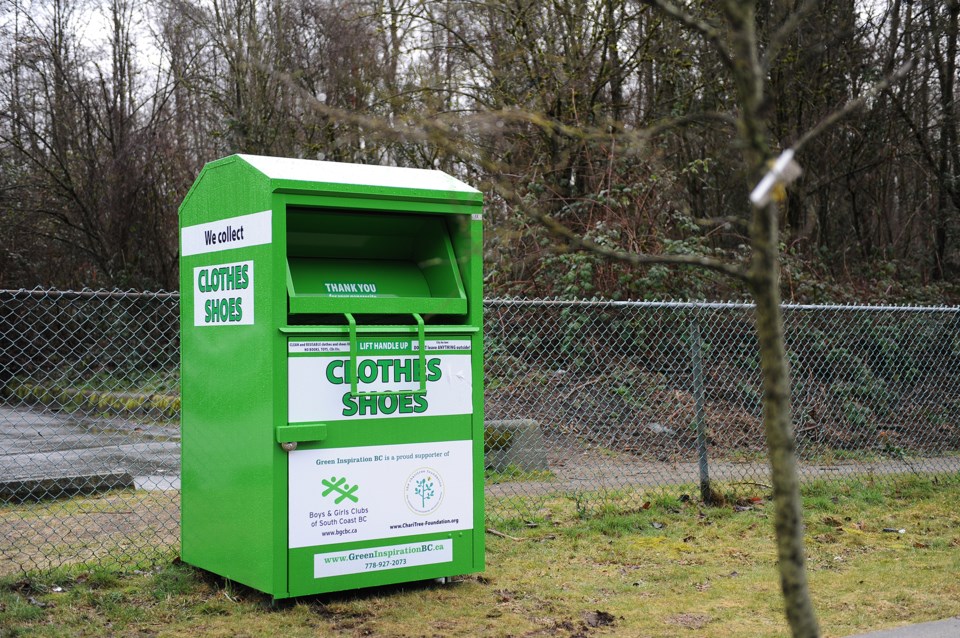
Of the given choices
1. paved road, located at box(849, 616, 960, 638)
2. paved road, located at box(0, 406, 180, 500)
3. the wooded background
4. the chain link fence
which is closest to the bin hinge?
paved road, located at box(849, 616, 960, 638)

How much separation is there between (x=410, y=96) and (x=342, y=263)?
8.44 metres

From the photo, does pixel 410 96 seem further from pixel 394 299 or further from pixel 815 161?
pixel 394 299

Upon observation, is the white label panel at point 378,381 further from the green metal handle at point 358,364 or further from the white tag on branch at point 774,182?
the white tag on branch at point 774,182

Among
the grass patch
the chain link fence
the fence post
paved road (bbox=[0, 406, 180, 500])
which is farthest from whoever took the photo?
the chain link fence

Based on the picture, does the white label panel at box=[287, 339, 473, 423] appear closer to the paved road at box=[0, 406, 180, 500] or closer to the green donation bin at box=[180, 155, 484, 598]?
the green donation bin at box=[180, 155, 484, 598]

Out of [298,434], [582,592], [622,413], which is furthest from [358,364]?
[622,413]

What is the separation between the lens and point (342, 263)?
4945mm

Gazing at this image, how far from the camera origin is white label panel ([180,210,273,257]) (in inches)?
176

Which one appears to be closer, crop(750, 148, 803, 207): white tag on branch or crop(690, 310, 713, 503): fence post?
crop(750, 148, 803, 207): white tag on branch

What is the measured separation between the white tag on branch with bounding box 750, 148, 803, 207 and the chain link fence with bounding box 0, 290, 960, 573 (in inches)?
197

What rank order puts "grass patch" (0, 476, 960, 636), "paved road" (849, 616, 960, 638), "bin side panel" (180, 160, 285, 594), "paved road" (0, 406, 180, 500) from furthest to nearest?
"paved road" (0, 406, 180, 500) → "bin side panel" (180, 160, 285, 594) → "grass patch" (0, 476, 960, 636) → "paved road" (849, 616, 960, 638)

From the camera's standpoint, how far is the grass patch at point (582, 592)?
169 inches

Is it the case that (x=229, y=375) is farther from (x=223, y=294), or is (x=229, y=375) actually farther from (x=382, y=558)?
(x=382, y=558)

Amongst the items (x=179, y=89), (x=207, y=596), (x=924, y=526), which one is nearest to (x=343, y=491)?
(x=207, y=596)
